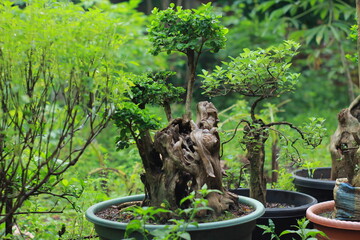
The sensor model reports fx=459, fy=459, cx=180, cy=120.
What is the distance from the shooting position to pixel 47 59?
2008 mm

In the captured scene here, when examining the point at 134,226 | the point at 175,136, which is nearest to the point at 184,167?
the point at 175,136

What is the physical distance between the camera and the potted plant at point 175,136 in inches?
93.1

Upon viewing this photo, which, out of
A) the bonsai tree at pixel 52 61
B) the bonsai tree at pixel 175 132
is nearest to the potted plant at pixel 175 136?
the bonsai tree at pixel 175 132

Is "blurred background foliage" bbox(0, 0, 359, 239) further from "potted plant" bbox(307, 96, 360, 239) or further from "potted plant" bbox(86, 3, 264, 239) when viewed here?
"potted plant" bbox(86, 3, 264, 239)

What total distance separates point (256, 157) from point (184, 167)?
826mm

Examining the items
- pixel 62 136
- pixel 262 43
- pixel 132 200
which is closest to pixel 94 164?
pixel 132 200

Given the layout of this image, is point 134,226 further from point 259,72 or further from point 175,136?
point 259,72

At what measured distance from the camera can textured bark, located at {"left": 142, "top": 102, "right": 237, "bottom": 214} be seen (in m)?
2.38

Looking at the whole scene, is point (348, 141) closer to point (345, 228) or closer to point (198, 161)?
point (345, 228)

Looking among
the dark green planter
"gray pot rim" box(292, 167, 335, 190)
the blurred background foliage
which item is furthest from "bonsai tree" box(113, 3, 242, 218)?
the blurred background foliage

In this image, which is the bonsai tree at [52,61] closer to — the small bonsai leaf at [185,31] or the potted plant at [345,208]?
the small bonsai leaf at [185,31]

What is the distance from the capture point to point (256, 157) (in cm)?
303

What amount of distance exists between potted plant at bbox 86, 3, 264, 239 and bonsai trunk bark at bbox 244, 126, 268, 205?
38 cm

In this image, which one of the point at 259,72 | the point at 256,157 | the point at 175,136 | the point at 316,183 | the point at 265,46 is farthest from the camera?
the point at 265,46
